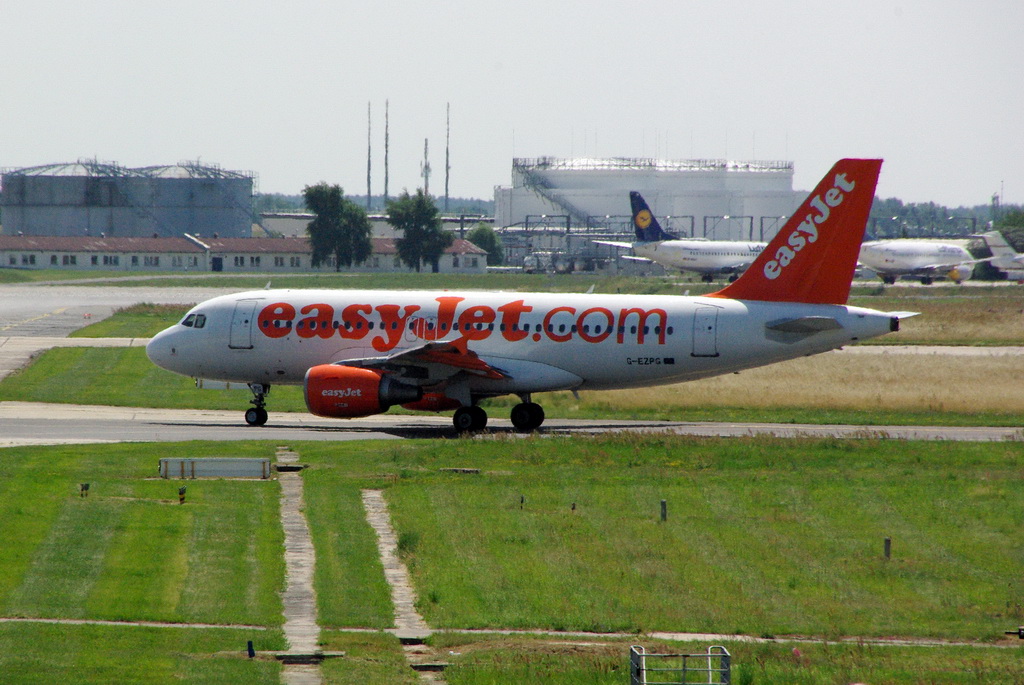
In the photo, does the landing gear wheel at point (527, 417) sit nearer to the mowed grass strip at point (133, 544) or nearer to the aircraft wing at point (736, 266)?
the mowed grass strip at point (133, 544)

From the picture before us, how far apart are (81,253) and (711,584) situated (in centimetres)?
13363

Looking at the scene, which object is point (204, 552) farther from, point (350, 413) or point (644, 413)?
point (644, 413)

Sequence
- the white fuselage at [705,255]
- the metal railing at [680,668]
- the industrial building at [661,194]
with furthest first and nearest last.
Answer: the industrial building at [661,194]
the white fuselage at [705,255]
the metal railing at [680,668]

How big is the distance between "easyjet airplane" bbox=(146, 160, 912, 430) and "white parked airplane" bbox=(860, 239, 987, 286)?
285 feet

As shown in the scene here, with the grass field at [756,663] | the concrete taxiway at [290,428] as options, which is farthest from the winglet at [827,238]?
the grass field at [756,663]

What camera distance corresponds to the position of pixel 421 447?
1248 inches

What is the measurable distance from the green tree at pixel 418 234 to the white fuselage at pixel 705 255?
27.4 meters

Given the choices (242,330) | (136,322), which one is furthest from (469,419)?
(136,322)

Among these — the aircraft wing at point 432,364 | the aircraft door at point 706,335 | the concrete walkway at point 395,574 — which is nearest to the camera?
the concrete walkway at point 395,574

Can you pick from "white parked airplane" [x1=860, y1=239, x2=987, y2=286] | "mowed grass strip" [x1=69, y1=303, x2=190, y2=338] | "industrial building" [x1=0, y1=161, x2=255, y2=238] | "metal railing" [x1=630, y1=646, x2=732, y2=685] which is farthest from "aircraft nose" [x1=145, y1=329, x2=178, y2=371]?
"industrial building" [x1=0, y1=161, x2=255, y2=238]

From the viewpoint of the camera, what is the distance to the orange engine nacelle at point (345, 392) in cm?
3406

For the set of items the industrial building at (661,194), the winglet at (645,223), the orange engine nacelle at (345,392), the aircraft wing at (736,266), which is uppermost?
the industrial building at (661,194)

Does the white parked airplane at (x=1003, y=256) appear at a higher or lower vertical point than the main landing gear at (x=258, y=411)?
higher

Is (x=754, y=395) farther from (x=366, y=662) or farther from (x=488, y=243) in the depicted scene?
(x=488, y=243)
